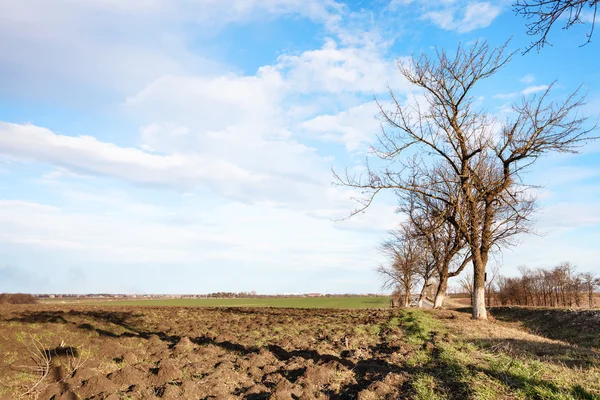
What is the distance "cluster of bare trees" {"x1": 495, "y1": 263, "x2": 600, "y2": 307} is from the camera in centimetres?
5303

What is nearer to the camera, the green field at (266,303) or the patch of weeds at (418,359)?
the patch of weeds at (418,359)

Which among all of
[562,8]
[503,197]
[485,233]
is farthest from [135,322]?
[562,8]

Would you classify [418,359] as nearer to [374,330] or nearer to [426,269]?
[374,330]

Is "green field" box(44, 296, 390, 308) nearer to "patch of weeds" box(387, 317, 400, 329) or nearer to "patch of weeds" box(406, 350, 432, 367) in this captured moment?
"patch of weeds" box(387, 317, 400, 329)

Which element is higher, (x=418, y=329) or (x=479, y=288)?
(x=479, y=288)

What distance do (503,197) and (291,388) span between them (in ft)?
48.7

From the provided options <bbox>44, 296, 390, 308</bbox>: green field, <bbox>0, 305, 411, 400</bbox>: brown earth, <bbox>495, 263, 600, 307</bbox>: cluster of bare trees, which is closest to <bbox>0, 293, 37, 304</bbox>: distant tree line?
<bbox>44, 296, 390, 308</bbox>: green field

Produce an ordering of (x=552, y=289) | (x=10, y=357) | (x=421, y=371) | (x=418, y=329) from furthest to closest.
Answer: (x=552, y=289), (x=418, y=329), (x=10, y=357), (x=421, y=371)

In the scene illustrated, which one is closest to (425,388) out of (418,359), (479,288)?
(418,359)

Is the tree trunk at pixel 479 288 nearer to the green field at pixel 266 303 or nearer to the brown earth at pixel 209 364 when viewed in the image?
the brown earth at pixel 209 364

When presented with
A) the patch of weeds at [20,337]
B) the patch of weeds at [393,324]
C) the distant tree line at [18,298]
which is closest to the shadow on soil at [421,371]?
the patch of weeds at [393,324]

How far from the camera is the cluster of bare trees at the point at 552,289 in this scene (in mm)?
53031

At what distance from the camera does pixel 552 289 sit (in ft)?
179

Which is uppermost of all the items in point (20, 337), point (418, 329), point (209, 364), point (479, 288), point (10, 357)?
point (479, 288)
